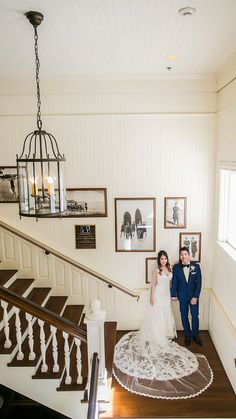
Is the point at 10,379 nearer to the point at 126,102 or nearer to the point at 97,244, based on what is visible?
the point at 97,244

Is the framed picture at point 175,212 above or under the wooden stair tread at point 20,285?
above

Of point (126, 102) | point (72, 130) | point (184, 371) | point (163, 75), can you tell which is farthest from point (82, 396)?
point (163, 75)

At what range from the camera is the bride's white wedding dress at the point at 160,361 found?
3.88 meters

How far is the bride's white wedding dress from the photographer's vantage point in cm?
388

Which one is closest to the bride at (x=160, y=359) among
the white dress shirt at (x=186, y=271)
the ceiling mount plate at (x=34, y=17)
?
the white dress shirt at (x=186, y=271)

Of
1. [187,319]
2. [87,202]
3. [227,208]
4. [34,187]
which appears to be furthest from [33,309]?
[227,208]

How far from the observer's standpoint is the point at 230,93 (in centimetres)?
402

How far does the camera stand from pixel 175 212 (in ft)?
16.0

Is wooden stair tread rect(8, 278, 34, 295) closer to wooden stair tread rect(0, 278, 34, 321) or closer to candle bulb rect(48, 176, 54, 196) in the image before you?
wooden stair tread rect(0, 278, 34, 321)

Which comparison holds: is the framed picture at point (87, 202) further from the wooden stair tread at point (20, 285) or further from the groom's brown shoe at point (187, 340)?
the groom's brown shoe at point (187, 340)

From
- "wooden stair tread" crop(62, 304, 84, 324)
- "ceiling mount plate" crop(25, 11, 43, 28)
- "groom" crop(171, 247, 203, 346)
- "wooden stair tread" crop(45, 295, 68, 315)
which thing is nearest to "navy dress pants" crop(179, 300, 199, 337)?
"groom" crop(171, 247, 203, 346)

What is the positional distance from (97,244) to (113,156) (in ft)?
4.53

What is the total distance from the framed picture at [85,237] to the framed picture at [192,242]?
1361mm

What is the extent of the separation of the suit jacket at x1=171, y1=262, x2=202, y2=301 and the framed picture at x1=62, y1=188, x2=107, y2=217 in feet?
4.66
